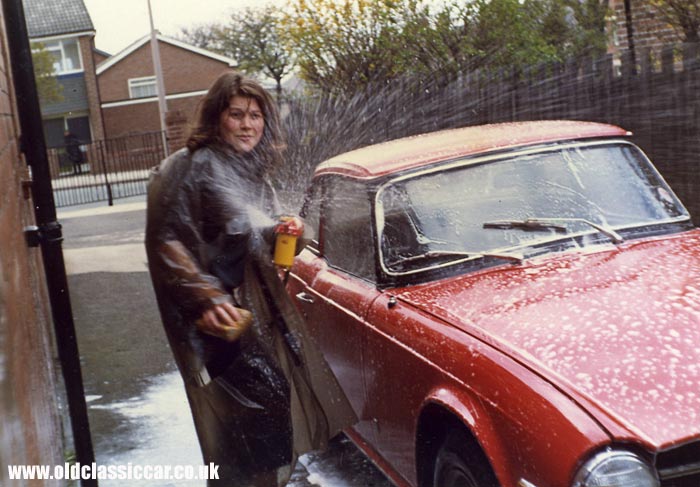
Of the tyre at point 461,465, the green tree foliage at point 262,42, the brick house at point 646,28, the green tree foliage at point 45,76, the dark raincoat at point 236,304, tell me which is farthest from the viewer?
the green tree foliage at point 45,76

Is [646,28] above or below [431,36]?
below

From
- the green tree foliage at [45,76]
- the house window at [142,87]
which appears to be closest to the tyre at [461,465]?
the green tree foliage at [45,76]

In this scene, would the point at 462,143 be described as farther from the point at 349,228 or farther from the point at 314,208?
the point at 314,208

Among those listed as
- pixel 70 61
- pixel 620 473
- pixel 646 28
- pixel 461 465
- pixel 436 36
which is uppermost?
pixel 70 61

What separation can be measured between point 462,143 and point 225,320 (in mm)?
1510

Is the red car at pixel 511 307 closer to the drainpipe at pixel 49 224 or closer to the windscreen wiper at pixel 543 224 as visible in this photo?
the windscreen wiper at pixel 543 224

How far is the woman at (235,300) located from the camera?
125 inches

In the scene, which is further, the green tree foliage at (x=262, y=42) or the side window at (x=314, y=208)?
the green tree foliage at (x=262, y=42)

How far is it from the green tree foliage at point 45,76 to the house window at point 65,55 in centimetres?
24

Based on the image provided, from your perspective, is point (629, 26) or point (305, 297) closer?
point (305, 297)

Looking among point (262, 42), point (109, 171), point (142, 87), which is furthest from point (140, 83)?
point (262, 42)

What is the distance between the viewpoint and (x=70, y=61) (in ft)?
111

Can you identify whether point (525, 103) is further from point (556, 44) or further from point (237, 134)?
point (237, 134)

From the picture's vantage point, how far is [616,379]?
2.50 meters
